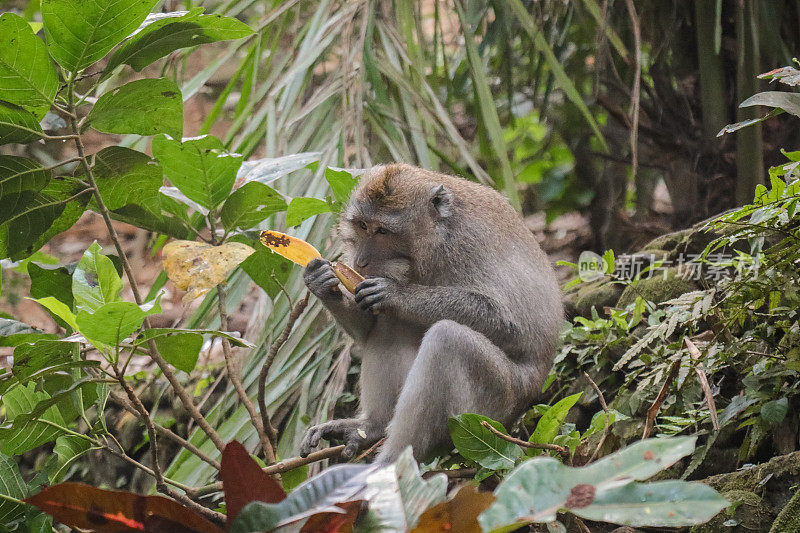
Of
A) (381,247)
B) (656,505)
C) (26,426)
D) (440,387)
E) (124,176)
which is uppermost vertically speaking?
(124,176)

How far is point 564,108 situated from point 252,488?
19.1 feet

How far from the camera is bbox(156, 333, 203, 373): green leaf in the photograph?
8.89 ft

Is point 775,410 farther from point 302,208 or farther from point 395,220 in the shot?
point 302,208

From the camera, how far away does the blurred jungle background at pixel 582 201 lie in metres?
2.95

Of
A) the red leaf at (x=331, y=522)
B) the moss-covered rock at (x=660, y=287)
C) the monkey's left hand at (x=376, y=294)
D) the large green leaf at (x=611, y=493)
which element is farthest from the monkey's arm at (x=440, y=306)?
the large green leaf at (x=611, y=493)

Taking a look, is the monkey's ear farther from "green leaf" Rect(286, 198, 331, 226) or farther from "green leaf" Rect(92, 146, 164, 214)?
"green leaf" Rect(92, 146, 164, 214)

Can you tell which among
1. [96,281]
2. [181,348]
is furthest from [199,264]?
[96,281]

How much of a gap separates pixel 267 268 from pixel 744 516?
78.0 inches

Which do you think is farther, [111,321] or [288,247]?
[288,247]

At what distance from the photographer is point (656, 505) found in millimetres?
1485

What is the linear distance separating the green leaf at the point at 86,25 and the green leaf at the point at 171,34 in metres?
0.11

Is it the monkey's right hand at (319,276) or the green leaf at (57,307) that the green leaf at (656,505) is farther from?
the monkey's right hand at (319,276)

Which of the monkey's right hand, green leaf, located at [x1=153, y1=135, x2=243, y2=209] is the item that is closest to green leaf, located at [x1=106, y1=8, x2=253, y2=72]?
green leaf, located at [x1=153, y1=135, x2=243, y2=209]

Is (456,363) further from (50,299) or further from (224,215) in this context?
(50,299)
